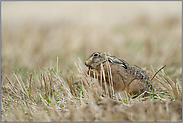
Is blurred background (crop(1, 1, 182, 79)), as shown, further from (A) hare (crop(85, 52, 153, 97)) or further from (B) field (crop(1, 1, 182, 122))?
(A) hare (crop(85, 52, 153, 97))

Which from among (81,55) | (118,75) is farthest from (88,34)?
(118,75)

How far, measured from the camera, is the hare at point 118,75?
2.88m

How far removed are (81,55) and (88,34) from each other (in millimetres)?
1232

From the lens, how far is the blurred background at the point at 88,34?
655 cm

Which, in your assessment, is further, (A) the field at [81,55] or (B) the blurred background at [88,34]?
(B) the blurred background at [88,34]

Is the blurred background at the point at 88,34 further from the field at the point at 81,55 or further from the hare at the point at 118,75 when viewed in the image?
the hare at the point at 118,75

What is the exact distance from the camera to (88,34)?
8.00 metres

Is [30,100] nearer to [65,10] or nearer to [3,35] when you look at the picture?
[3,35]

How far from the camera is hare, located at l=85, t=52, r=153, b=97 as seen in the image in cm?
288

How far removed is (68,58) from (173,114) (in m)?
4.93

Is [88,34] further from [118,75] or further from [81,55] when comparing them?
[118,75]

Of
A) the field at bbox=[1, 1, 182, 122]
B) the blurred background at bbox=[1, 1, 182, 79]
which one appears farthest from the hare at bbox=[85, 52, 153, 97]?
the blurred background at bbox=[1, 1, 182, 79]

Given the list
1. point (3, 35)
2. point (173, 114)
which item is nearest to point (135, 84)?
point (173, 114)

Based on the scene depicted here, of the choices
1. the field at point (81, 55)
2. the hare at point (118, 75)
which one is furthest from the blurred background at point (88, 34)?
the hare at point (118, 75)
